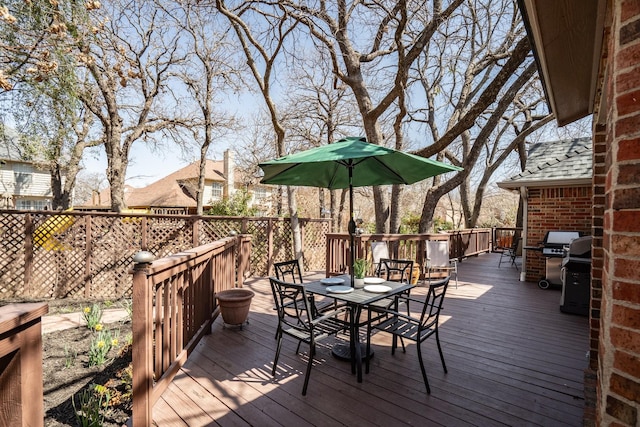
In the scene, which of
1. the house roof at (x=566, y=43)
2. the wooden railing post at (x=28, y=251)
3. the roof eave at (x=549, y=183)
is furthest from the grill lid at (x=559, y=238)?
the wooden railing post at (x=28, y=251)

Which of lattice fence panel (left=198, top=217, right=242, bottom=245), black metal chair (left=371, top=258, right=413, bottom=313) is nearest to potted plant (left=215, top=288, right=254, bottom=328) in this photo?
black metal chair (left=371, top=258, right=413, bottom=313)

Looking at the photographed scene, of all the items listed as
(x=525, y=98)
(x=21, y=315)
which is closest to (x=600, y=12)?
→ (x=21, y=315)

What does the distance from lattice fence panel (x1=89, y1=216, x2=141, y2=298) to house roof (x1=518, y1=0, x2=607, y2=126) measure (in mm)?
7670

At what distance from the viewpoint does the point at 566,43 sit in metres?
1.93

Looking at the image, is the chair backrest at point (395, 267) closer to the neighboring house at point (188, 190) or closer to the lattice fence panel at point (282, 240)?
the lattice fence panel at point (282, 240)

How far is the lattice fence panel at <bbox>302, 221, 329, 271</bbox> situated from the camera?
29.8ft

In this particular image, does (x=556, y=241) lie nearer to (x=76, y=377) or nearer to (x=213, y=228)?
(x=213, y=228)

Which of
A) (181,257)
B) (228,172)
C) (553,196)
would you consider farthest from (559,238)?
(228,172)

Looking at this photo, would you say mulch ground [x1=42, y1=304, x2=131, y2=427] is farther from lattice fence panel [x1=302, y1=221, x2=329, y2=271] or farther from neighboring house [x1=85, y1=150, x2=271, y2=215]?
neighboring house [x1=85, y1=150, x2=271, y2=215]

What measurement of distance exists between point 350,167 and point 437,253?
3.82 metres

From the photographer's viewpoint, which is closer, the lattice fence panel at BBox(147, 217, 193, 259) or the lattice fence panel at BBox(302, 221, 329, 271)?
the lattice fence panel at BBox(147, 217, 193, 259)

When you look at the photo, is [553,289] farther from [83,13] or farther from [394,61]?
[83,13]

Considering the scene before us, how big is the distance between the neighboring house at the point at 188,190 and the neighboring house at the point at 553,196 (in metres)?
16.2

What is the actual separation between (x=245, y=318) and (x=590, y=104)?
4.36 m
